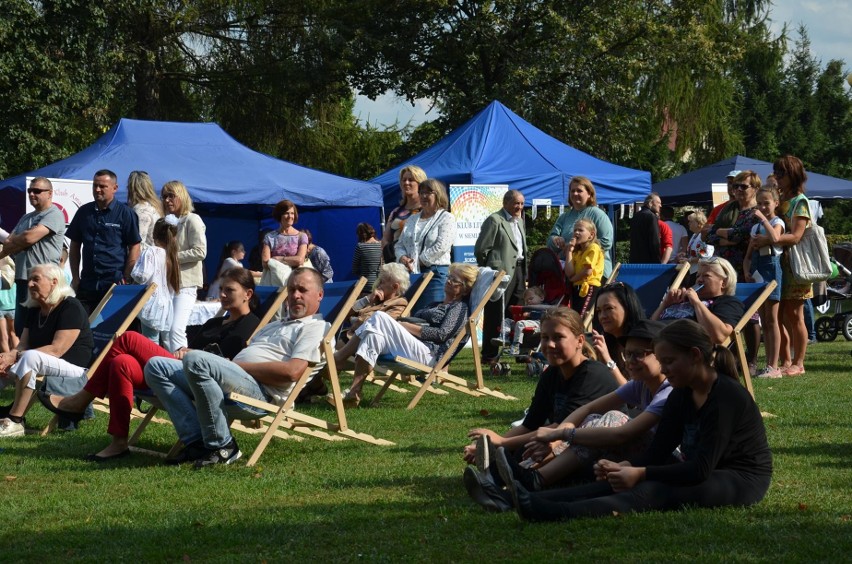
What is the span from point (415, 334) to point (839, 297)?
28.0 ft

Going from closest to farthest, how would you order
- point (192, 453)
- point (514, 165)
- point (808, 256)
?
point (192, 453), point (808, 256), point (514, 165)

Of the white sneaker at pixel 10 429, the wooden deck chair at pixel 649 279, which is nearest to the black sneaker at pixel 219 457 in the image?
the white sneaker at pixel 10 429

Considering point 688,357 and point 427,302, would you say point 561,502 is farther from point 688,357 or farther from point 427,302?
point 427,302

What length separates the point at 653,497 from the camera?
4.62m

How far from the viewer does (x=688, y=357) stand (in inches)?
179

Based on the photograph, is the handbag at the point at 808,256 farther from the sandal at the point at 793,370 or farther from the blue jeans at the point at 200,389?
the blue jeans at the point at 200,389

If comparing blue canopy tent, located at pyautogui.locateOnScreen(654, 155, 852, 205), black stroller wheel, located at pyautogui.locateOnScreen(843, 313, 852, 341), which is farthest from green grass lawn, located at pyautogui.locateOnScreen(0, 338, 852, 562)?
blue canopy tent, located at pyautogui.locateOnScreen(654, 155, 852, 205)

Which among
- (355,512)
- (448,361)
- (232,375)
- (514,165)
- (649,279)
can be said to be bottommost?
(355,512)

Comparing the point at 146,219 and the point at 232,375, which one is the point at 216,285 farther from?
the point at 232,375

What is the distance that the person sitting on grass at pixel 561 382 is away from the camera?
5.47 meters

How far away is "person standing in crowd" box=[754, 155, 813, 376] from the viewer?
9852mm

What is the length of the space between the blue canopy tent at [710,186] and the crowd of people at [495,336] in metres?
8.32

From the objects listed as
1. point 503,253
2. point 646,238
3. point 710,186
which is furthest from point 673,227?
point 503,253

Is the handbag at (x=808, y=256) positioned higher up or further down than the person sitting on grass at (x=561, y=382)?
higher up
